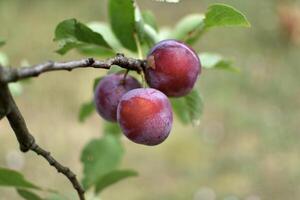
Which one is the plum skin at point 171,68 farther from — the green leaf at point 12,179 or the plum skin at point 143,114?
the green leaf at point 12,179

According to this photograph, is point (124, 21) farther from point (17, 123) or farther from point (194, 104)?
point (17, 123)

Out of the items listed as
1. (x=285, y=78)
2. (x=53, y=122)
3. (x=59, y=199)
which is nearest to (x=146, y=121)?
(x=59, y=199)

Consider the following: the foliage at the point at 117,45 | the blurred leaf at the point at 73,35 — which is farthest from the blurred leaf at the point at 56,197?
the blurred leaf at the point at 73,35

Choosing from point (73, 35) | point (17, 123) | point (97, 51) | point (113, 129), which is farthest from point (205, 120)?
point (17, 123)

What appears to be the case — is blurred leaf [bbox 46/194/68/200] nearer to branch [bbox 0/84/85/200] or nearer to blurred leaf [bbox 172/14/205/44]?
branch [bbox 0/84/85/200]

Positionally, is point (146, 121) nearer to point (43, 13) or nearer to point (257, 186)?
point (257, 186)

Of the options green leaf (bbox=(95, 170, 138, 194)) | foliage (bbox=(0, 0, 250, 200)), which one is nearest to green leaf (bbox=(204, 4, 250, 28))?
foliage (bbox=(0, 0, 250, 200))
